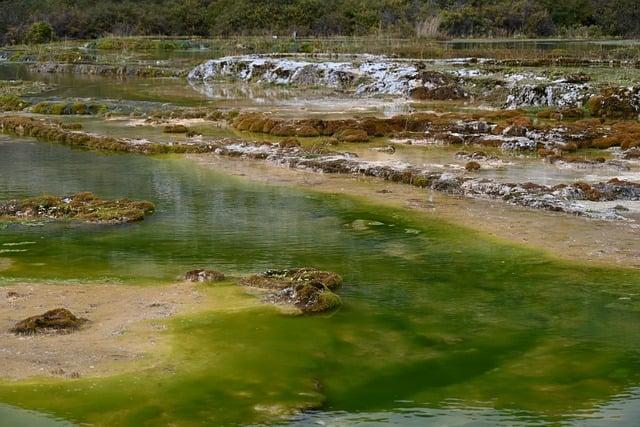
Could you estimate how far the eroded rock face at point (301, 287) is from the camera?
1575 cm

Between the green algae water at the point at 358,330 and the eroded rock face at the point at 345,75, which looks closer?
the green algae water at the point at 358,330

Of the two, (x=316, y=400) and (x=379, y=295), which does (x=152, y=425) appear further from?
(x=379, y=295)

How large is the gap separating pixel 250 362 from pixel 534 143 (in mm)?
23984

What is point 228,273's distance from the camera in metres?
18.1

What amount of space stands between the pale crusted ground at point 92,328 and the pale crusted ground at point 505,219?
8982 millimetres

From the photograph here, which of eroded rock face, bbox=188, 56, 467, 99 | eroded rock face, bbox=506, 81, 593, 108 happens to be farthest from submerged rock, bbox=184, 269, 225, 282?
eroded rock face, bbox=188, 56, 467, 99

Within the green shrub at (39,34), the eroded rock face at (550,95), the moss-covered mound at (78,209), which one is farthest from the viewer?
the green shrub at (39,34)

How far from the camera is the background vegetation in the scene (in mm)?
106875

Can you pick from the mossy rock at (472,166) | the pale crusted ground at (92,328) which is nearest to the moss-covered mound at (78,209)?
the pale crusted ground at (92,328)

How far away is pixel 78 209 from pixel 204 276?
8.03 meters

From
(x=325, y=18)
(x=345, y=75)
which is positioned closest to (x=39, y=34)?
(x=325, y=18)

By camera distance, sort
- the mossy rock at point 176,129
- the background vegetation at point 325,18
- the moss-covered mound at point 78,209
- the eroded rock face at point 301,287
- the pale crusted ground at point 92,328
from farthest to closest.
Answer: the background vegetation at point 325,18, the mossy rock at point 176,129, the moss-covered mound at point 78,209, the eroded rock face at point 301,287, the pale crusted ground at point 92,328

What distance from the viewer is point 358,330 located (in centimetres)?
1466

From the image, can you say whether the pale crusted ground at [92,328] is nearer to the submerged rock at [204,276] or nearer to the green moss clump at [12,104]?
the submerged rock at [204,276]
